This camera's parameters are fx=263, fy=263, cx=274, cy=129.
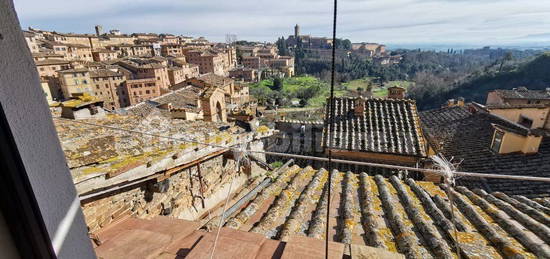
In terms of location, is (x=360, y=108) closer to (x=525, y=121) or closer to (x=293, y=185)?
(x=293, y=185)

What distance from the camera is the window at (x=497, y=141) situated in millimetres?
8552

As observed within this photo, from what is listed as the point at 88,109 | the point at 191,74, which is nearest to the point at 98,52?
the point at 191,74

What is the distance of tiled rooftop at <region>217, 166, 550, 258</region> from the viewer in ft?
8.13

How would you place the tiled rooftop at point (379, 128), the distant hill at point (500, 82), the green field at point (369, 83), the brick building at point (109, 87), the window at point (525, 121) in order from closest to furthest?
the tiled rooftop at point (379, 128)
the window at point (525, 121)
the brick building at point (109, 87)
the distant hill at point (500, 82)
the green field at point (369, 83)

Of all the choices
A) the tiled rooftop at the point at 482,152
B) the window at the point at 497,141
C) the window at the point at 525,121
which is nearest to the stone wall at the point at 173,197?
the tiled rooftop at the point at 482,152

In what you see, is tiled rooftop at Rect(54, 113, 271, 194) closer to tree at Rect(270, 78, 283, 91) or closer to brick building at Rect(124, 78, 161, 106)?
brick building at Rect(124, 78, 161, 106)

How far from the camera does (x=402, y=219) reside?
303 centimetres

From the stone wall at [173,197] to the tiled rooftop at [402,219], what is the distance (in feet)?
2.38

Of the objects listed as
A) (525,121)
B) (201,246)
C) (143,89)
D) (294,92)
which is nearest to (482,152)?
(525,121)

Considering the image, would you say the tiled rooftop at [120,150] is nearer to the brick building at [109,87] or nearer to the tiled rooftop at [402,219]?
the tiled rooftop at [402,219]

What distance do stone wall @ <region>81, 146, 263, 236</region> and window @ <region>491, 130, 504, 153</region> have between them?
350 inches

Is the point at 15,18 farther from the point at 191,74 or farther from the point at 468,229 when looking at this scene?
the point at 191,74

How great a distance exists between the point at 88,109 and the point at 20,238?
455 centimetres

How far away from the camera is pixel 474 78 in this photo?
5319 cm
